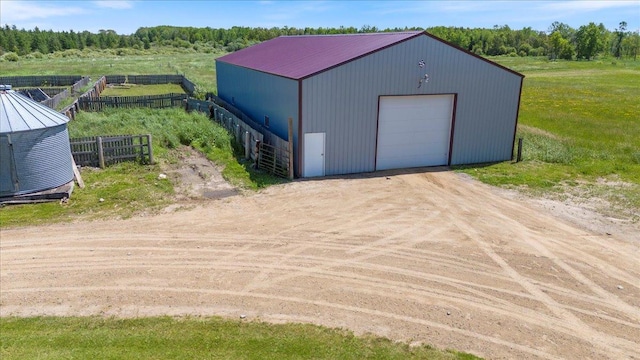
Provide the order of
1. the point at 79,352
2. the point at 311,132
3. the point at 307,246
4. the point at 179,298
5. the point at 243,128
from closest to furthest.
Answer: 1. the point at 79,352
2. the point at 179,298
3. the point at 307,246
4. the point at 311,132
5. the point at 243,128

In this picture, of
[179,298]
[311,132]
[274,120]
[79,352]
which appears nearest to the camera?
[79,352]

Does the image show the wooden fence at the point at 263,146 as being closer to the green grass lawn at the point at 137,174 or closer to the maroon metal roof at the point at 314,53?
the green grass lawn at the point at 137,174

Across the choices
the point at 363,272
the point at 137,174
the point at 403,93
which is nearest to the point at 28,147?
the point at 137,174

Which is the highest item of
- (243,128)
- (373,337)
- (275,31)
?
(275,31)

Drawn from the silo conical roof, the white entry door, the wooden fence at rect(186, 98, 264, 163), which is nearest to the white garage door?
the white entry door

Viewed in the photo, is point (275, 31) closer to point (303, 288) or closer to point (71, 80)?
point (71, 80)

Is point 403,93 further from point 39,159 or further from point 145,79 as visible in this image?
point 145,79

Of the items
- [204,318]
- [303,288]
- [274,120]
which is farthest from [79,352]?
Answer: [274,120]

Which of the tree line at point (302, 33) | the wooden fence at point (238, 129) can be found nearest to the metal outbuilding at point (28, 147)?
the wooden fence at point (238, 129)
